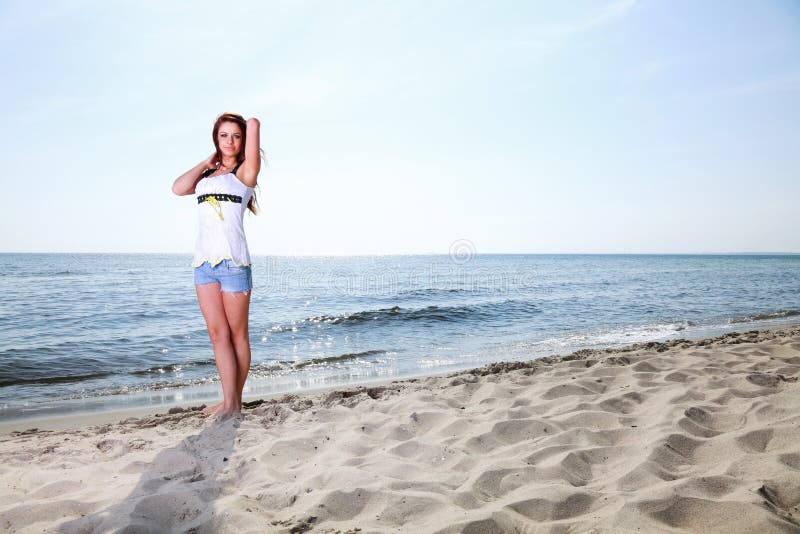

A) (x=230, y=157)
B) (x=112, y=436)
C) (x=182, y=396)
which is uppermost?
(x=230, y=157)

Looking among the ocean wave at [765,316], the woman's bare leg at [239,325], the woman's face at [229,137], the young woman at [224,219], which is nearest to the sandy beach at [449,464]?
the woman's bare leg at [239,325]

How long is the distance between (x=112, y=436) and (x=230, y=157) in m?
2.40

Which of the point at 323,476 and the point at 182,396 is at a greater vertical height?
the point at 323,476

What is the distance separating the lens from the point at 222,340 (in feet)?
13.4

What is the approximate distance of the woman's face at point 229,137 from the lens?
389 cm

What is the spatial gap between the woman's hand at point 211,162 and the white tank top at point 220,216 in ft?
0.41

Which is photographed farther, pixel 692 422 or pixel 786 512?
pixel 692 422

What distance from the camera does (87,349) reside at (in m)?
8.84

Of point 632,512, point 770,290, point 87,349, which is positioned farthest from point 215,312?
point 770,290

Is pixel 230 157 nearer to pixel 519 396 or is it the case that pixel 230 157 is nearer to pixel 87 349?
pixel 519 396

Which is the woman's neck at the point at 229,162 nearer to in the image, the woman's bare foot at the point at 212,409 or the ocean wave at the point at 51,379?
the woman's bare foot at the point at 212,409

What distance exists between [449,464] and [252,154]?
2.65 metres

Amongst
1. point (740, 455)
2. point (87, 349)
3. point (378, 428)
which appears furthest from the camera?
point (87, 349)

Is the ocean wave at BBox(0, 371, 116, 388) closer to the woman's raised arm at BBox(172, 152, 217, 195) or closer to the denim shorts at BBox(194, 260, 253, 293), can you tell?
the denim shorts at BBox(194, 260, 253, 293)
